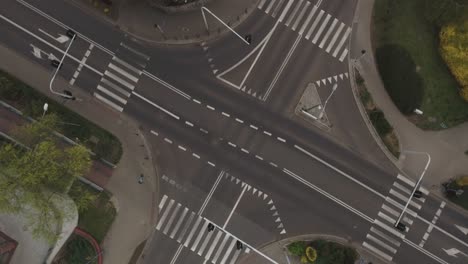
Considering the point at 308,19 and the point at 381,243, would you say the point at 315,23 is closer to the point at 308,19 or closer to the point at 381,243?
the point at 308,19

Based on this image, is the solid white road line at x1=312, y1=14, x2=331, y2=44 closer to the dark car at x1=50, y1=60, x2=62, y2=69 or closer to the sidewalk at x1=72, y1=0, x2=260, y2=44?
the sidewalk at x1=72, y1=0, x2=260, y2=44

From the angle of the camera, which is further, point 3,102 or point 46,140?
point 3,102

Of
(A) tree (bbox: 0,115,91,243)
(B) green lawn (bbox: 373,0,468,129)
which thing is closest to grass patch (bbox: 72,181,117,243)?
(A) tree (bbox: 0,115,91,243)

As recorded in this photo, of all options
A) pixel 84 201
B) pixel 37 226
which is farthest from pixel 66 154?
pixel 37 226

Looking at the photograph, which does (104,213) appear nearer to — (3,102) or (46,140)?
(46,140)

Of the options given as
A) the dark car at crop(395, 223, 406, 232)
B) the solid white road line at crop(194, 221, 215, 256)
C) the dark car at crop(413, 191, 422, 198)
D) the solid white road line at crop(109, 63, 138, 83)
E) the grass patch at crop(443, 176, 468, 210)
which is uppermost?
the grass patch at crop(443, 176, 468, 210)

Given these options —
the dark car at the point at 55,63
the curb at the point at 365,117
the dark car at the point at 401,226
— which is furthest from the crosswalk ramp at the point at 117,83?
the dark car at the point at 401,226

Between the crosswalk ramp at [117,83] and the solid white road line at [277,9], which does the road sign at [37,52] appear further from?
the solid white road line at [277,9]
